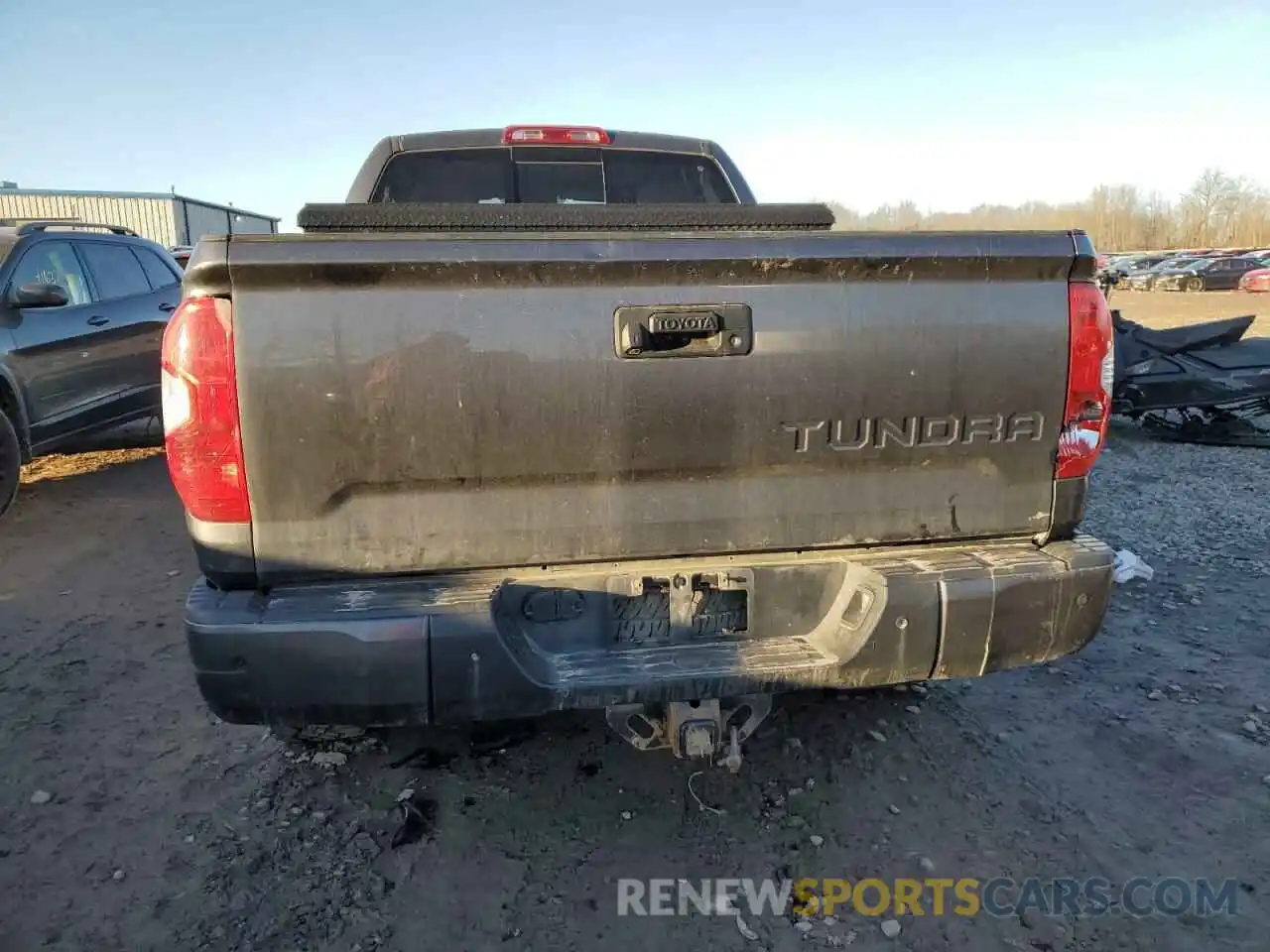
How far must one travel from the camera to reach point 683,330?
2.18 meters

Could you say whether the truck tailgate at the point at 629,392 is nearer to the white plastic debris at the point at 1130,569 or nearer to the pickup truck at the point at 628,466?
the pickup truck at the point at 628,466

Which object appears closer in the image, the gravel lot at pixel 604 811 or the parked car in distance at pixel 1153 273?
the gravel lot at pixel 604 811

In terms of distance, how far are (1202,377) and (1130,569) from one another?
4534mm

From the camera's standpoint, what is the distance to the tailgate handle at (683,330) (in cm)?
217

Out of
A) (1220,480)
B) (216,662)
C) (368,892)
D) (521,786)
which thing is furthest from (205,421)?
(1220,480)

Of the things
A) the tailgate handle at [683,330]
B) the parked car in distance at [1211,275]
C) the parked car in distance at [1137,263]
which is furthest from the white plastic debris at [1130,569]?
the parked car in distance at [1137,263]

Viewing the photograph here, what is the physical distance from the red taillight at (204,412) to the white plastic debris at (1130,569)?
4.49 meters

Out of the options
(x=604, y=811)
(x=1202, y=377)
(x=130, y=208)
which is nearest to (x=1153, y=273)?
(x=1202, y=377)

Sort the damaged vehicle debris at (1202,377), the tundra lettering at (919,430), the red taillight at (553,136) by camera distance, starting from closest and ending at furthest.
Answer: the tundra lettering at (919,430) → the red taillight at (553,136) → the damaged vehicle debris at (1202,377)

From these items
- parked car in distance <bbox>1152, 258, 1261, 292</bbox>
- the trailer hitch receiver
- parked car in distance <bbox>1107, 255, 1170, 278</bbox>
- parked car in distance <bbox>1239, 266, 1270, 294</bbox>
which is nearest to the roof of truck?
the trailer hitch receiver

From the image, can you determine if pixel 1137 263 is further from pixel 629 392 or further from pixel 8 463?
pixel 629 392

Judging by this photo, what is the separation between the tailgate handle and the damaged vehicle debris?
743 cm

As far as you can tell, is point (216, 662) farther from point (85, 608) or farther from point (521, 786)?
point (85, 608)

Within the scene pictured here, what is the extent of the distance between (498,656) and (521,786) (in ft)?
3.37
